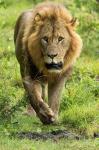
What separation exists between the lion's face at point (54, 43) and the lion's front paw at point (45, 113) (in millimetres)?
428

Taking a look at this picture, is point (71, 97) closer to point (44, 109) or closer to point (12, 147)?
point (44, 109)

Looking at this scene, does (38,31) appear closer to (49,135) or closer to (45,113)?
(45,113)

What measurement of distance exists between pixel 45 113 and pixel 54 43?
82 centimetres

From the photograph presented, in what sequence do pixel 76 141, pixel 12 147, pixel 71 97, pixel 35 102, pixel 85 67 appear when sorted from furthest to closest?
1. pixel 85 67
2. pixel 71 97
3. pixel 35 102
4. pixel 76 141
5. pixel 12 147

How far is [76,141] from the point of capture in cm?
814

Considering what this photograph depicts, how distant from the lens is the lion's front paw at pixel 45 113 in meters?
8.63

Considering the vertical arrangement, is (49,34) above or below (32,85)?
above

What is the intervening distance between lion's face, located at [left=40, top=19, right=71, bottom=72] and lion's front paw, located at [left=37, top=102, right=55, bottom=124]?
0.43 metres

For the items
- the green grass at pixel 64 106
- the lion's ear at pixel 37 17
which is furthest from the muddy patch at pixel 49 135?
the lion's ear at pixel 37 17

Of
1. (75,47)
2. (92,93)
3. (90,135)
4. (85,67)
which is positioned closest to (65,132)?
(90,135)

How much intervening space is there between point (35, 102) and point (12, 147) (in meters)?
1.27

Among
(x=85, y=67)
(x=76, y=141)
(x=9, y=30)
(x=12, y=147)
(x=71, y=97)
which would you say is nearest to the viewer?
(x=12, y=147)

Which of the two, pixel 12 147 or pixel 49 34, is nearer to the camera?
pixel 12 147

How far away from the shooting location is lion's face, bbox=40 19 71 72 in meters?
8.58
